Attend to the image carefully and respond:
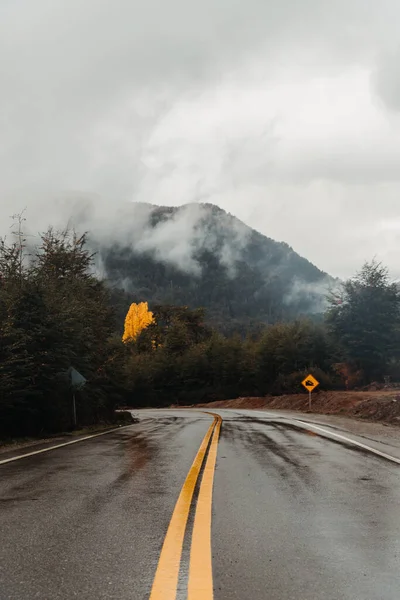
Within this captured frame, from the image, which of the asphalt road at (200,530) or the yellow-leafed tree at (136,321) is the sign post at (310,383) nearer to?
the asphalt road at (200,530)

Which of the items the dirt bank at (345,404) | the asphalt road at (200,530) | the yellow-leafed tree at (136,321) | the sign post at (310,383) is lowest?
the dirt bank at (345,404)

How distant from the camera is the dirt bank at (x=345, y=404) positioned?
25.2m

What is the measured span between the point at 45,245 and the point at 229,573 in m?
27.0

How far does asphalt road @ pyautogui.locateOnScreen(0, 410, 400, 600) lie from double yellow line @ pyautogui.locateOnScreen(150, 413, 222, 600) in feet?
0.04

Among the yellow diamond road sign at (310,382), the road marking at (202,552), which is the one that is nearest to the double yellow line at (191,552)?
the road marking at (202,552)

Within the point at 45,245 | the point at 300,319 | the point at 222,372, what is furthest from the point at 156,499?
the point at 222,372

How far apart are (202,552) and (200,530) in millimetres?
640

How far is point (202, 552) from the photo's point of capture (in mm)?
4188

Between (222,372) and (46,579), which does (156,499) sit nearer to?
(46,579)

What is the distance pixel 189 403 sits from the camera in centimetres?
7631

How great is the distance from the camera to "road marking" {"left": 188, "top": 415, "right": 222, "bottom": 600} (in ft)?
11.1

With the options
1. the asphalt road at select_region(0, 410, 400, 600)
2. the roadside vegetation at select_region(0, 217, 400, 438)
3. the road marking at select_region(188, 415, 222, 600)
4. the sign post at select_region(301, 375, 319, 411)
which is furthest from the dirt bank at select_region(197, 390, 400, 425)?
the road marking at select_region(188, 415, 222, 600)

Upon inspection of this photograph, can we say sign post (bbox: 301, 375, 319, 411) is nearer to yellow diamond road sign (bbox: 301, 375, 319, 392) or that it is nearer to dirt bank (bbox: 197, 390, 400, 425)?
yellow diamond road sign (bbox: 301, 375, 319, 392)

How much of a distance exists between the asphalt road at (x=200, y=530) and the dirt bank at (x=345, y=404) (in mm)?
16418
